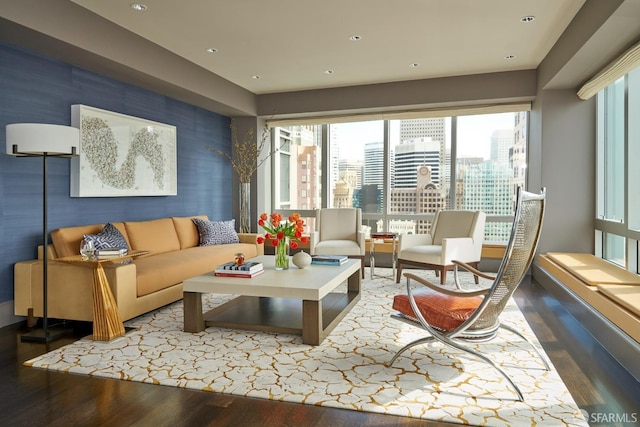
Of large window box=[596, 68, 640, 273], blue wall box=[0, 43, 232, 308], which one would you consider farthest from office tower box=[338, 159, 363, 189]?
large window box=[596, 68, 640, 273]

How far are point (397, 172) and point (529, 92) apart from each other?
219 cm

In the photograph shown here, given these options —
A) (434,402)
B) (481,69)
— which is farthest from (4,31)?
(481,69)

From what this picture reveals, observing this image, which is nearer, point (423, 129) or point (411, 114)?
point (411, 114)

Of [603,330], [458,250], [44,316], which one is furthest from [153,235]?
[603,330]

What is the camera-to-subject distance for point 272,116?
715cm

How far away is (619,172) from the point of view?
461cm

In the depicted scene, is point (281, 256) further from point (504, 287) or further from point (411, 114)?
point (411, 114)

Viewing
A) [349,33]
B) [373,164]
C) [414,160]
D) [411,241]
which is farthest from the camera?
[373,164]

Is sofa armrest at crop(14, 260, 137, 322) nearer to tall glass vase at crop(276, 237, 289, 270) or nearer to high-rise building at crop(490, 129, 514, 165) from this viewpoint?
tall glass vase at crop(276, 237, 289, 270)

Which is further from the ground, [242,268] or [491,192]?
[491,192]

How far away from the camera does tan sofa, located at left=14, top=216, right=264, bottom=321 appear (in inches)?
141

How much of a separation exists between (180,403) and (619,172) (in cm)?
465

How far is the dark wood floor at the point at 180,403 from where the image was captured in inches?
85.7

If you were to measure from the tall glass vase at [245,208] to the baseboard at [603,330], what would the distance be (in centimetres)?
434
